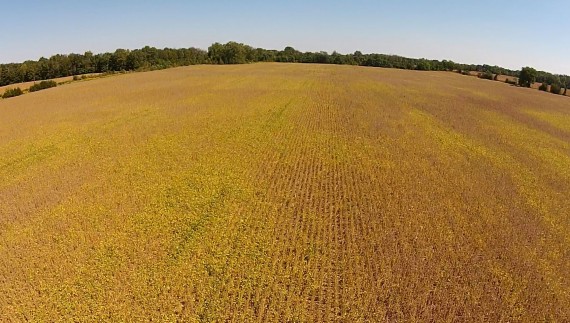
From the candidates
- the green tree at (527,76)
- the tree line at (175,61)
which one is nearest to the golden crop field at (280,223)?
the green tree at (527,76)

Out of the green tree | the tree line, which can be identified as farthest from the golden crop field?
the tree line

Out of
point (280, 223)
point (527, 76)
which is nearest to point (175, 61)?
point (527, 76)

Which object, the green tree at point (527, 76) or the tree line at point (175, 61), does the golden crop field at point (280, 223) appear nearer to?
the green tree at point (527, 76)

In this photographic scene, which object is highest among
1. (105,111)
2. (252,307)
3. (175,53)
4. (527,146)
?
(175,53)

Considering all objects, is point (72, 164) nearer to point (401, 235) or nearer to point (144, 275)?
point (144, 275)

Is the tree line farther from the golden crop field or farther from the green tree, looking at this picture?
the golden crop field

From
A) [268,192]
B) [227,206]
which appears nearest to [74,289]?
[227,206]
